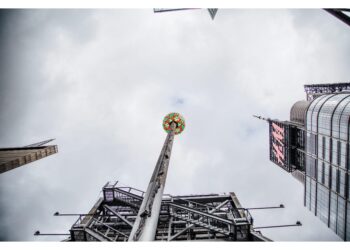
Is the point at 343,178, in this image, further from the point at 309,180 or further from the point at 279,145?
the point at 279,145

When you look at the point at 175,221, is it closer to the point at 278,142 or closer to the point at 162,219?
the point at 162,219

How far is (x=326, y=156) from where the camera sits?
2641 cm

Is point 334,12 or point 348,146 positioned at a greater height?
point 334,12

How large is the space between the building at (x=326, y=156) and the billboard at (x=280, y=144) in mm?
2125

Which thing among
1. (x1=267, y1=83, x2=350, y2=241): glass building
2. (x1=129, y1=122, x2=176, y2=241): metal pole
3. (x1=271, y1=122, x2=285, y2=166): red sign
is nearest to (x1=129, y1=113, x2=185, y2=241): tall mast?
(x1=129, y1=122, x2=176, y2=241): metal pole

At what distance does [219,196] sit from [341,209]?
18.1 meters

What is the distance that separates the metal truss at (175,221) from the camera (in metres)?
9.79

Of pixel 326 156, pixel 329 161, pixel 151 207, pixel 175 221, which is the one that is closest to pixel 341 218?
pixel 329 161

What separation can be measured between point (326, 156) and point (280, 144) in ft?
63.4

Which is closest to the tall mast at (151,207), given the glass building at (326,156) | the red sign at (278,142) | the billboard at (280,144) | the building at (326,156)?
the glass building at (326,156)

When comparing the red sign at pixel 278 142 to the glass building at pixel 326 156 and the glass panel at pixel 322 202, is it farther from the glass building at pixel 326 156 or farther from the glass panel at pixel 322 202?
the glass panel at pixel 322 202

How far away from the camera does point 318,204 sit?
28734mm

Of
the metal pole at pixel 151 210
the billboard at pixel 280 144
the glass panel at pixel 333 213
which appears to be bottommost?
the glass panel at pixel 333 213
